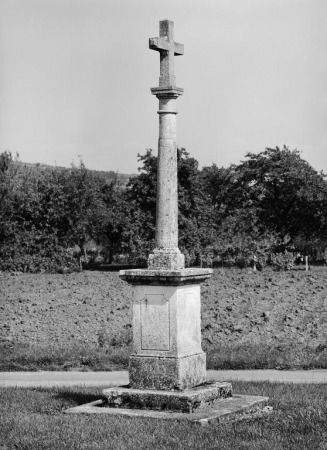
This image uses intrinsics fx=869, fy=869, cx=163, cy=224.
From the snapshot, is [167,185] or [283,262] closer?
[167,185]

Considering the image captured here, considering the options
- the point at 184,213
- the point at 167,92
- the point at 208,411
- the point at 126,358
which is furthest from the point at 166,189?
the point at 184,213

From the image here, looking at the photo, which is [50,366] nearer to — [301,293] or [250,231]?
[301,293]

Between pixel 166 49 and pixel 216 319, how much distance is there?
8938 millimetres

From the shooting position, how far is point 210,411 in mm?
8953

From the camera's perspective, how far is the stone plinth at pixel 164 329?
9.29 metres

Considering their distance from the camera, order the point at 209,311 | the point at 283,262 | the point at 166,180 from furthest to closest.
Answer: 1. the point at 283,262
2. the point at 209,311
3. the point at 166,180

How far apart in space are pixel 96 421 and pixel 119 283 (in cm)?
1611

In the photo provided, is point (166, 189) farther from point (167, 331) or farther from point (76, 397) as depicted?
point (76, 397)

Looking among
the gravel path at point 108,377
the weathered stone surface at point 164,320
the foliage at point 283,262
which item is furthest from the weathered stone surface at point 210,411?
the foliage at point 283,262

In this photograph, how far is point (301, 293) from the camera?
804 inches

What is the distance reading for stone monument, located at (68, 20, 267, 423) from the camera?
9.21 meters

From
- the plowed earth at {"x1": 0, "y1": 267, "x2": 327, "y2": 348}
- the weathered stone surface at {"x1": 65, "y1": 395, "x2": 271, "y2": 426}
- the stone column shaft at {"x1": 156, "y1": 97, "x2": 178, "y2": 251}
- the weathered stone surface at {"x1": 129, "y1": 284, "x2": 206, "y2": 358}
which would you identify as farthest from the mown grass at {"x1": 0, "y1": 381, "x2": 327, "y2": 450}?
the plowed earth at {"x1": 0, "y1": 267, "x2": 327, "y2": 348}

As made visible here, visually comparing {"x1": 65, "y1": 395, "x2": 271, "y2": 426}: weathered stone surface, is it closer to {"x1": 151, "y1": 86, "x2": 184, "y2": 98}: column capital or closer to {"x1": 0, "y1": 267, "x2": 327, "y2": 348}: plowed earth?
{"x1": 151, "y1": 86, "x2": 184, "y2": 98}: column capital

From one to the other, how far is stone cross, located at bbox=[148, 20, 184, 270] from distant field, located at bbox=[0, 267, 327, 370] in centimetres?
451
